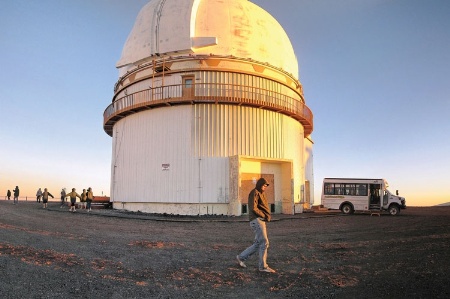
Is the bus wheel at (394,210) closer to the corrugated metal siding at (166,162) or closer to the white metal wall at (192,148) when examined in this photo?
the white metal wall at (192,148)

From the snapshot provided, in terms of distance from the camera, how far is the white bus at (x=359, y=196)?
77.9 feet

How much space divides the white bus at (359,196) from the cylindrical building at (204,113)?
7.10 ft

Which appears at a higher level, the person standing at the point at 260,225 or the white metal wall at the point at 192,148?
the white metal wall at the point at 192,148

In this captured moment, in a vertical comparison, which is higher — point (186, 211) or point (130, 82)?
point (130, 82)

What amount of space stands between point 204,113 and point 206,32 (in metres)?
5.48

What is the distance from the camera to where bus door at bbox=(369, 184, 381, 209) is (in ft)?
78.8

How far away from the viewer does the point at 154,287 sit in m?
5.68

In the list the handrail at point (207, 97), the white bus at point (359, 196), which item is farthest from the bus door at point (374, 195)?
the handrail at point (207, 97)

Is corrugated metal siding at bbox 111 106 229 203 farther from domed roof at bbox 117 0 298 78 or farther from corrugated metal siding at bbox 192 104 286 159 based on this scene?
domed roof at bbox 117 0 298 78

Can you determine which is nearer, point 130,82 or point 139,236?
point 139,236

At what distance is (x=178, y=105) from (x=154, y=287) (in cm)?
1608

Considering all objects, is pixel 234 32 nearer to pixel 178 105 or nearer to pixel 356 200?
pixel 178 105

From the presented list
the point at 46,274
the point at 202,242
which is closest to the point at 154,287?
the point at 46,274

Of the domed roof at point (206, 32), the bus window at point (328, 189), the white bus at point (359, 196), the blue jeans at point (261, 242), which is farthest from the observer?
the bus window at point (328, 189)
